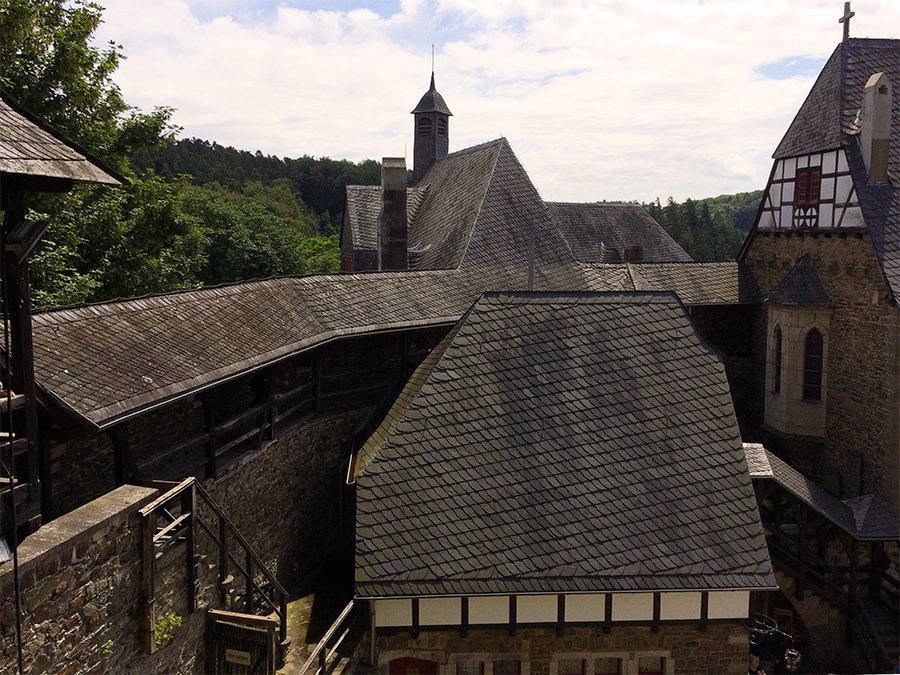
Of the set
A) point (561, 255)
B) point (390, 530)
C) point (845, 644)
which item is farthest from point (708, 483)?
point (561, 255)

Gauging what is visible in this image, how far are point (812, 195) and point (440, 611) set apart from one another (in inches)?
491

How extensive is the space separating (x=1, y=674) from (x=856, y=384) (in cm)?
1523

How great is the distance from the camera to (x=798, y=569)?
12.9 meters

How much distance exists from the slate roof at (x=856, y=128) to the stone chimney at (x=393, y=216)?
9529mm

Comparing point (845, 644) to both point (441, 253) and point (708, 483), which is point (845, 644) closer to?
point (708, 483)

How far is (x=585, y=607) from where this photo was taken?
988 centimetres

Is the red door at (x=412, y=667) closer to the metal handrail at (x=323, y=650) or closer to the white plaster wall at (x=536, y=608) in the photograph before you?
the metal handrail at (x=323, y=650)

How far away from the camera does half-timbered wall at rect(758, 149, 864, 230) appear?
634 inches

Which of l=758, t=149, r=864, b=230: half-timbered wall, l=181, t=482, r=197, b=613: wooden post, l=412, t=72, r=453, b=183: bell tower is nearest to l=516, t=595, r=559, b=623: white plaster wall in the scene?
l=181, t=482, r=197, b=613: wooden post

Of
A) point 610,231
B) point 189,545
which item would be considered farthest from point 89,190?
point 610,231

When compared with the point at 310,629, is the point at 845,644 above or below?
below

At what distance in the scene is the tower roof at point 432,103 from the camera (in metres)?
32.8

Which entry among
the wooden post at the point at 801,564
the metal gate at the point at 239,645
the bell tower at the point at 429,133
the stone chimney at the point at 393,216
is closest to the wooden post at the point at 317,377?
the metal gate at the point at 239,645

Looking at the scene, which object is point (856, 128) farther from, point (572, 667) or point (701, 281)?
point (572, 667)
